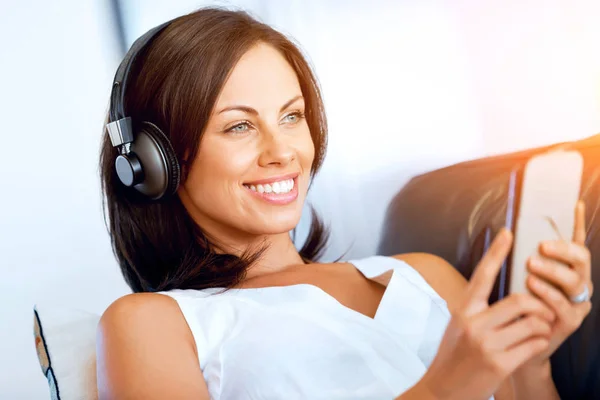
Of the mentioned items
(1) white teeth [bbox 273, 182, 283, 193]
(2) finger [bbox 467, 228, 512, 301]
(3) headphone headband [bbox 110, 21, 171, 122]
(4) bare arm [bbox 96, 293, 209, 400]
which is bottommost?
(4) bare arm [bbox 96, 293, 209, 400]

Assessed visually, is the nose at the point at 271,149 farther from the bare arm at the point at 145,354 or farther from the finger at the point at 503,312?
the finger at the point at 503,312

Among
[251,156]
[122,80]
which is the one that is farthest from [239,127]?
[122,80]

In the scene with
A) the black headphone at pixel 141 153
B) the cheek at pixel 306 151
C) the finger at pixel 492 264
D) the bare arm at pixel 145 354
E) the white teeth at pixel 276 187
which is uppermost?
the black headphone at pixel 141 153

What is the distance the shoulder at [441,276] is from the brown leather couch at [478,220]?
0.11 feet

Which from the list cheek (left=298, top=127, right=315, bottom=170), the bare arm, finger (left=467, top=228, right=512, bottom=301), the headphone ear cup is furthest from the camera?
cheek (left=298, top=127, right=315, bottom=170)

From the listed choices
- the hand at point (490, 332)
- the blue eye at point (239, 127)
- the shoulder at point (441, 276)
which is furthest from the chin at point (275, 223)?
the hand at point (490, 332)

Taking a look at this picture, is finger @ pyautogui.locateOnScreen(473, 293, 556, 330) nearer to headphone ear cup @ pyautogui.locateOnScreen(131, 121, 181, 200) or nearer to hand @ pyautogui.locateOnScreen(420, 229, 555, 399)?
hand @ pyautogui.locateOnScreen(420, 229, 555, 399)

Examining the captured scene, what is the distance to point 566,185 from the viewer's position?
72 cm

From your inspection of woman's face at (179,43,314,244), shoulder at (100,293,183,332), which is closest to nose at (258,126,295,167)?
woman's face at (179,43,314,244)

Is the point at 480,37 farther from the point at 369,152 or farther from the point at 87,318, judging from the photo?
the point at 87,318

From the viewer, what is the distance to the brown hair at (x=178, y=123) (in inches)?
37.4

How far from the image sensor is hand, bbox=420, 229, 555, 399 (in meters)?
0.62

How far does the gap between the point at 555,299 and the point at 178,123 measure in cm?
54

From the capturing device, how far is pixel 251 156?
0.97 metres
